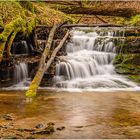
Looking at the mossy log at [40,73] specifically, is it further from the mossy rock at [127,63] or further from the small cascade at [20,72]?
the mossy rock at [127,63]

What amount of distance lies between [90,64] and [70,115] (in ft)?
18.3

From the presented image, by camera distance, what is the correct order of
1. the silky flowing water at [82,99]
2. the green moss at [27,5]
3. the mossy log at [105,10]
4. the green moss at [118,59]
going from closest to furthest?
1. the silky flowing water at [82,99]
2. the green moss at [118,59]
3. the green moss at [27,5]
4. the mossy log at [105,10]

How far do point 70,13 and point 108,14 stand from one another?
2.22 m

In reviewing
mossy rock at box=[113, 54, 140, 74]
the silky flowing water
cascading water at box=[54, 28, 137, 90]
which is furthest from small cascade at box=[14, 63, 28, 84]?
mossy rock at box=[113, 54, 140, 74]

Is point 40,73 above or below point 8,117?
above

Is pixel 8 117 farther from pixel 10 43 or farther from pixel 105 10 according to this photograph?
pixel 105 10

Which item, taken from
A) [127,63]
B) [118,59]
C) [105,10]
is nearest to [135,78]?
[127,63]

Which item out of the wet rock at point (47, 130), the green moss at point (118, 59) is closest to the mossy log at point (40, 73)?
the green moss at point (118, 59)

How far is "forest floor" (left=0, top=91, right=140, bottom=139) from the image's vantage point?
21.1 ft

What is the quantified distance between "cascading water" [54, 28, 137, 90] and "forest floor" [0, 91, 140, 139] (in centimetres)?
130

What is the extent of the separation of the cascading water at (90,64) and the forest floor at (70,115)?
4.28 ft

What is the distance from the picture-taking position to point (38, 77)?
1042 cm

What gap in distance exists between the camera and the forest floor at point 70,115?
253 inches

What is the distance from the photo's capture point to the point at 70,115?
7.80 meters
